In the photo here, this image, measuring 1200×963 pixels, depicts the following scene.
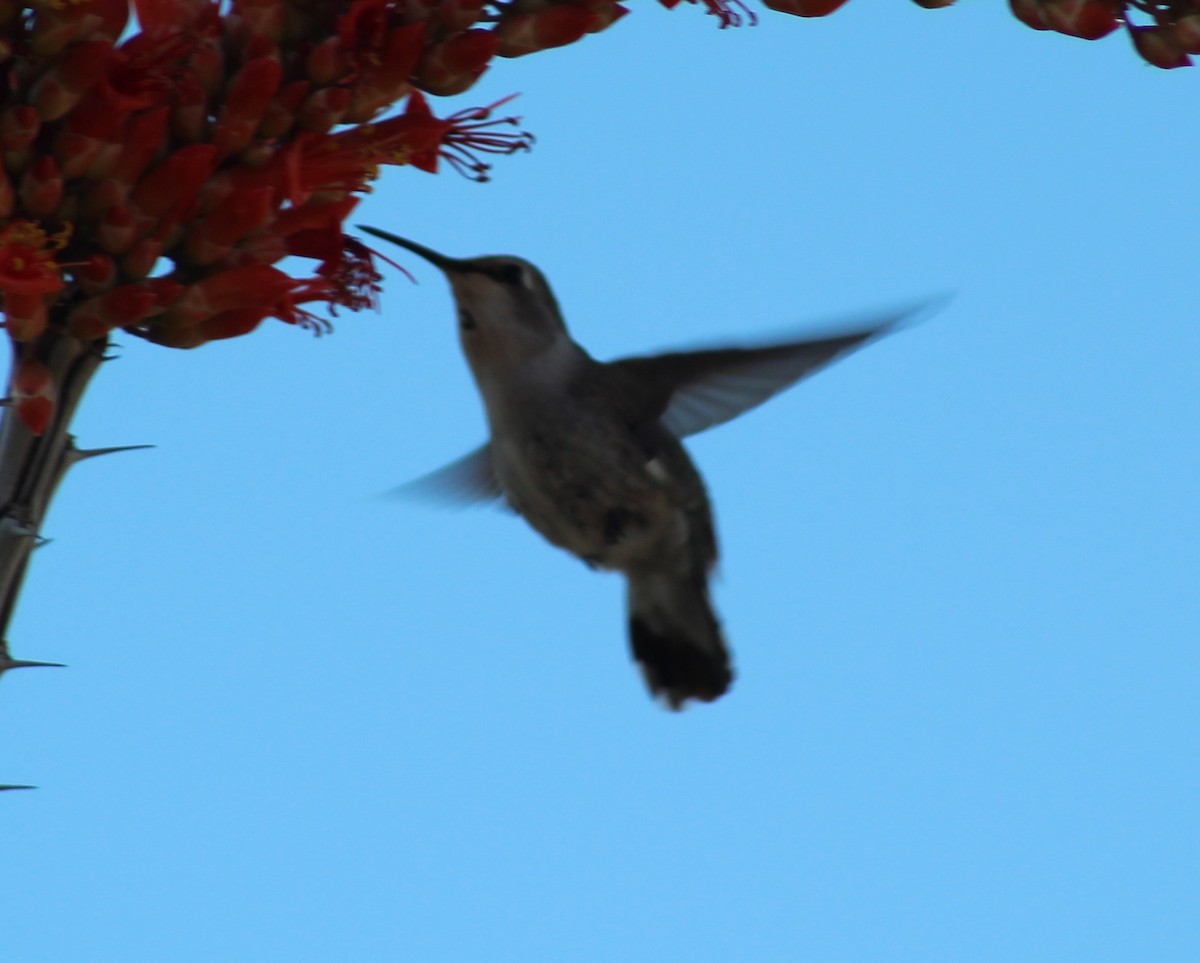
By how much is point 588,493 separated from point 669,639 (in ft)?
1.85

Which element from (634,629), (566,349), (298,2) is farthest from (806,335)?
(298,2)

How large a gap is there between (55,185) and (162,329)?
0.31 metres

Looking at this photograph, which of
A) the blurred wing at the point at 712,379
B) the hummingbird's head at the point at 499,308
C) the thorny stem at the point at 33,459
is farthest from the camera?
the blurred wing at the point at 712,379

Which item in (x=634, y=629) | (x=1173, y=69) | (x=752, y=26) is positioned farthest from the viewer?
(x=634, y=629)

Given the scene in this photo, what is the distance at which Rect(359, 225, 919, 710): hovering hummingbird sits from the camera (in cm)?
412

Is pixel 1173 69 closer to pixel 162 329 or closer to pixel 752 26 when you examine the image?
pixel 752 26

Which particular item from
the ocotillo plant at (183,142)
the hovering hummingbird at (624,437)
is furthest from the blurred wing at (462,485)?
the ocotillo plant at (183,142)

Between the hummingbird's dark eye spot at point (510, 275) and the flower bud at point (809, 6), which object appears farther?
the hummingbird's dark eye spot at point (510, 275)

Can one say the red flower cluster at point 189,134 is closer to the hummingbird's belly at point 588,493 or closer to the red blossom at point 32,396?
the red blossom at point 32,396

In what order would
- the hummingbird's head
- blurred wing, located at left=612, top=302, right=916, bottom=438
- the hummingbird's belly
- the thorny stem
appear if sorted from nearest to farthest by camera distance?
the thorny stem, the hummingbird's head, blurred wing, located at left=612, top=302, right=916, bottom=438, the hummingbird's belly

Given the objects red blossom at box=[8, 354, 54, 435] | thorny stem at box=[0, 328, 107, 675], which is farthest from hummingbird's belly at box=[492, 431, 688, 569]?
red blossom at box=[8, 354, 54, 435]

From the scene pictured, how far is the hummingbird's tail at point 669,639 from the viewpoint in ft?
15.1

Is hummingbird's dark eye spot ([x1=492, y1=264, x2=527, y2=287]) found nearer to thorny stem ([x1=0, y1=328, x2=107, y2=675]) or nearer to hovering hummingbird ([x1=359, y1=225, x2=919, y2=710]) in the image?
hovering hummingbird ([x1=359, y1=225, x2=919, y2=710])

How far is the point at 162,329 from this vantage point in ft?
8.48
